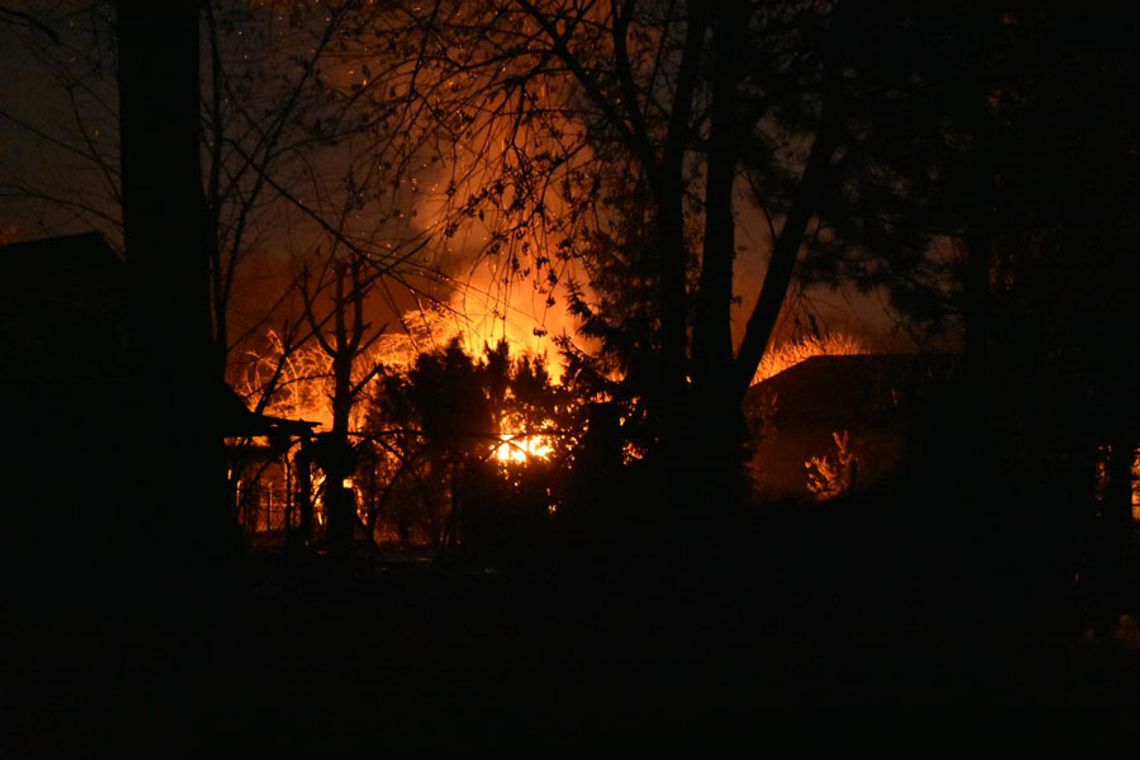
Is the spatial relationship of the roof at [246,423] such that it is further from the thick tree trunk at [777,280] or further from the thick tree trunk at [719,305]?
the thick tree trunk at [777,280]

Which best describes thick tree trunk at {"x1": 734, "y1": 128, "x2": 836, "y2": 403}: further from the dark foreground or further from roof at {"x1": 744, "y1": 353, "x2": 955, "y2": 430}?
roof at {"x1": 744, "y1": 353, "x2": 955, "y2": 430}

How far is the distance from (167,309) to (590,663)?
3305mm

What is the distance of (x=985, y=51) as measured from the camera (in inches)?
375

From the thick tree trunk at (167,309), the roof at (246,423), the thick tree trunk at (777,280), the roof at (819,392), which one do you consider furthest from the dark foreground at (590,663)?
the roof at (819,392)

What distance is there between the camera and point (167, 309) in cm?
727

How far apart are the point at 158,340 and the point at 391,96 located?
3.69 meters

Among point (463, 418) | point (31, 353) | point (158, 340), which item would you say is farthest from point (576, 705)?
point (31, 353)

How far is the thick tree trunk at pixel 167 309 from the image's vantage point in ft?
23.7

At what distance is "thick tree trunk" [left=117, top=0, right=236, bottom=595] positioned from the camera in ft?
23.7

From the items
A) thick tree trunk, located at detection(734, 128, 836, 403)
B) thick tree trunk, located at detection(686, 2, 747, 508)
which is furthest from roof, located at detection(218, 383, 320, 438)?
thick tree trunk, located at detection(734, 128, 836, 403)

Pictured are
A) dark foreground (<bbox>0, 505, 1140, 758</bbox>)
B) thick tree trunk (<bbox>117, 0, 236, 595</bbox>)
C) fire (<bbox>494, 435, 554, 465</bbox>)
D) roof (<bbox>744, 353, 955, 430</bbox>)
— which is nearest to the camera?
dark foreground (<bbox>0, 505, 1140, 758</bbox>)

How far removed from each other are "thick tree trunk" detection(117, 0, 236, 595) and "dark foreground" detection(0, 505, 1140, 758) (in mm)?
463

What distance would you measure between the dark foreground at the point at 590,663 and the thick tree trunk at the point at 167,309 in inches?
18.2

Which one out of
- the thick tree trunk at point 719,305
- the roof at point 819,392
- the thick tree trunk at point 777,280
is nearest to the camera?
the thick tree trunk at point 719,305
